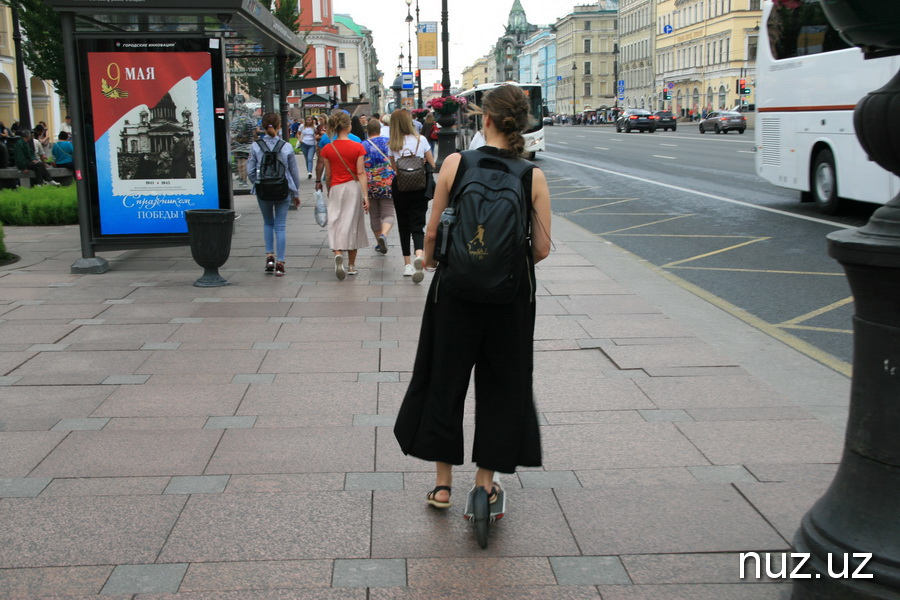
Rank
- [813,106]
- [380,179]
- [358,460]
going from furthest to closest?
[813,106] < [380,179] < [358,460]

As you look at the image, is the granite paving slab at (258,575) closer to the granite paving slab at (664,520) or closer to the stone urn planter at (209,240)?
the granite paving slab at (664,520)

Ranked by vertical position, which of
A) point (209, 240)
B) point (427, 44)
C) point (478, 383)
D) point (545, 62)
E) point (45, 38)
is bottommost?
point (478, 383)

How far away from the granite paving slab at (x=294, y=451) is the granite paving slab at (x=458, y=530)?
45cm

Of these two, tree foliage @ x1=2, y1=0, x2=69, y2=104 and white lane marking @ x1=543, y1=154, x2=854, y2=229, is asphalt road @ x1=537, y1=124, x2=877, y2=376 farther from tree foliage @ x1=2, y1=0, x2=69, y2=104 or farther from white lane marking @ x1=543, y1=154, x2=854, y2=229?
tree foliage @ x1=2, y1=0, x2=69, y2=104

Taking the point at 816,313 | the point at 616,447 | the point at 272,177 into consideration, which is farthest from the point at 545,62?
the point at 616,447

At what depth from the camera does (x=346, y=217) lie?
9461mm

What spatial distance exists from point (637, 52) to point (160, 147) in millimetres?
119944

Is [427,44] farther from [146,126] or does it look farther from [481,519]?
[481,519]

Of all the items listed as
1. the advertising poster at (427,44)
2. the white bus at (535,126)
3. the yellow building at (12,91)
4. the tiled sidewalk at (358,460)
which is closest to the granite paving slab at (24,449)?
the tiled sidewalk at (358,460)

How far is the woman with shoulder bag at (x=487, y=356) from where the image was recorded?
11.5ft

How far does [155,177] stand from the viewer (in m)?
10.3

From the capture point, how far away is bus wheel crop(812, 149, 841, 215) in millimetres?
13867

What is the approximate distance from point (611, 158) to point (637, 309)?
2443 cm

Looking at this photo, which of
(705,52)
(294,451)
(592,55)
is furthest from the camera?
(592,55)
